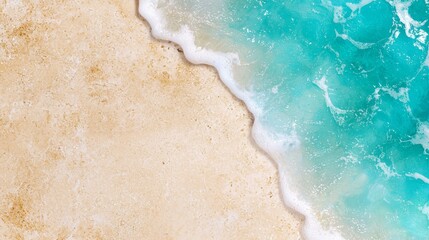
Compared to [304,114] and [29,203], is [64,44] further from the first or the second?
[304,114]

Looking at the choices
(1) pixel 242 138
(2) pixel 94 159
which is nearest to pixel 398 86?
(1) pixel 242 138

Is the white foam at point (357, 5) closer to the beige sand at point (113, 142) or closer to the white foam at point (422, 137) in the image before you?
the white foam at point (422, 137)

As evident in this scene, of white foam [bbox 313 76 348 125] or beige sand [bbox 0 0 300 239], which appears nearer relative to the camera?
beige sand [bbox 0 0 300 239]

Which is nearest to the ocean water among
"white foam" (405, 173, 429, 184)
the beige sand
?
"white foam" (405, 173, 429, 184)

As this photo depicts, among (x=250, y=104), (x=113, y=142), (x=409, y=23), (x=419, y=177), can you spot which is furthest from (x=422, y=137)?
(x=113, y=142)

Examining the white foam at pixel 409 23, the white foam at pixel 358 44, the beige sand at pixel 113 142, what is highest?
the white foam at pixel 409 23

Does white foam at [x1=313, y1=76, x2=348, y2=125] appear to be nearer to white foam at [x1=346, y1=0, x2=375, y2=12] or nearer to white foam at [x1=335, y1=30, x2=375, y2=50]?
white foam at [x1=335, y1=30, x2=375, y2=50]

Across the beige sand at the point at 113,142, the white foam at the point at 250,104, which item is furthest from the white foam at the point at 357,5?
the beige sand at the point at 113,142
